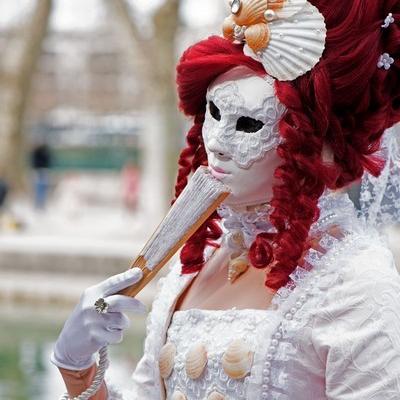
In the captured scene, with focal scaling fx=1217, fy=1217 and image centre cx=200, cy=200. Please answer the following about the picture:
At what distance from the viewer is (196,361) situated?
1.74m

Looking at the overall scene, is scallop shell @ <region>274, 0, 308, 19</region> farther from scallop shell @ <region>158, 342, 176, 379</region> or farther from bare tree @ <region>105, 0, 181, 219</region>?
bare tree @ <region>105, 0, 181, 219</region>

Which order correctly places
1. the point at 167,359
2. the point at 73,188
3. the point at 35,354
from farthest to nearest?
1. the point at 73,188
2. the point at 35,354
3. the point at 167,359

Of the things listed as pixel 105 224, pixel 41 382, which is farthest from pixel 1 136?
pixel 41 382

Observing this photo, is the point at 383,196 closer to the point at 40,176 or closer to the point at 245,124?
the point at 245,124

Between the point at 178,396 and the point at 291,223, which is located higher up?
the point at 291,223

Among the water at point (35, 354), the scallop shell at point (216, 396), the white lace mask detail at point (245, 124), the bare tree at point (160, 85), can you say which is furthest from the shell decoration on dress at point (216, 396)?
the bare tree at point (160, 85)

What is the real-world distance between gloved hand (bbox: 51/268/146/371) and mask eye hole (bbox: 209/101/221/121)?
0.90 feet

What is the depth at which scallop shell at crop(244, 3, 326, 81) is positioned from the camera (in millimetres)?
1685

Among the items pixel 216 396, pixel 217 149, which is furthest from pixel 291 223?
pixel 216 396

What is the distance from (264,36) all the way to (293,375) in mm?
476

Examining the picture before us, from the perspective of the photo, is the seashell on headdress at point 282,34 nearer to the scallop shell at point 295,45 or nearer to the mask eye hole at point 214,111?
the scallop shell at point 295,45

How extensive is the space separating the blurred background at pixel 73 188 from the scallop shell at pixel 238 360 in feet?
1.76

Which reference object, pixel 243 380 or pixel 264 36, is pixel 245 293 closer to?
pixel 243 380

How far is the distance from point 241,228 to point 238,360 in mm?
247
